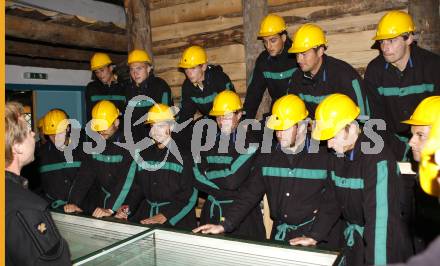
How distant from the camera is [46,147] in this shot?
221 inches

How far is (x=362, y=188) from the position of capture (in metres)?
3.21

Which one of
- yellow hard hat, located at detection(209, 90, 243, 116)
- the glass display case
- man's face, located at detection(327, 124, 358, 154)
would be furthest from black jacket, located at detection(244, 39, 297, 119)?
the glass display case

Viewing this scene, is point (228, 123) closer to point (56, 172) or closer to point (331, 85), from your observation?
point (331, 85)

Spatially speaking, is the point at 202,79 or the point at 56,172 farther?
the point at 202,79

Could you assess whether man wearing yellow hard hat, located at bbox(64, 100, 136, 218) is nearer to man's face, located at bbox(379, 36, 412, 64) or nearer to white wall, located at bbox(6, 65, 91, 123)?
man's face, located at bbox(379, 36, 412, 64)

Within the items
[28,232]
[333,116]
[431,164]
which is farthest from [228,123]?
[431,164]

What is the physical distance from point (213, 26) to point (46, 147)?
11.6 feet

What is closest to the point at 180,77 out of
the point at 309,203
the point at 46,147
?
the point at 46,147

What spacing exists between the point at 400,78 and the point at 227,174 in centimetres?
229

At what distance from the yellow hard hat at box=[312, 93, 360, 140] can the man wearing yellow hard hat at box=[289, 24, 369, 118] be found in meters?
1.19

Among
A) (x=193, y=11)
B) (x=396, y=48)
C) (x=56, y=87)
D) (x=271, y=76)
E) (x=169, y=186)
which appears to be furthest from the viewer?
(x=56, y=87)

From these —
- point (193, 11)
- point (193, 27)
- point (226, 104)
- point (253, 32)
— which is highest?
point (193, 11)

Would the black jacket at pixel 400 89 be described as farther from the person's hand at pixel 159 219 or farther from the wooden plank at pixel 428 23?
the person's hand at pixel 159 219

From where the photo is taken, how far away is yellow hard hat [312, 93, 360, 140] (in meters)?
3.30
